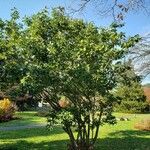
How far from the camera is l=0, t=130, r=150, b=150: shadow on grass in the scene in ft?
68.0

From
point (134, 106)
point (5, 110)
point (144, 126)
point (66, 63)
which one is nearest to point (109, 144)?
point (66, 63)

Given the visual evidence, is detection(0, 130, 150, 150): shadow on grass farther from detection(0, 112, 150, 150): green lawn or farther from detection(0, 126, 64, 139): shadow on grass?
detection(0, 126, 64, 139): shadow on grass

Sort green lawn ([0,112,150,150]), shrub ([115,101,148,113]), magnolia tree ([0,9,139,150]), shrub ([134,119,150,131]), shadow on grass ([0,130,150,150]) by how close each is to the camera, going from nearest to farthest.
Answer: magnolia tree ([0,9,139,150]) < shadow on grass ([0,130,150,150]) < green lawn ([0,112,150,150]) < shrub ([134,119,150,131]) < shrub ([115,101,148,113])

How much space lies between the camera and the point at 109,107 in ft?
60.0

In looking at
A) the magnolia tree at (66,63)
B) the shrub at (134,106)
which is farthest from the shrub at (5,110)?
the magnolia tree at (66,63)

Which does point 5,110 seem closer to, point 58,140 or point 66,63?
point 58,140

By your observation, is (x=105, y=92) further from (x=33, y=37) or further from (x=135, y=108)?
(x=135, y=108)

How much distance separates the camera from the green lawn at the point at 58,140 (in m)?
21.1

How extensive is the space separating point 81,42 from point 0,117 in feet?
72.0

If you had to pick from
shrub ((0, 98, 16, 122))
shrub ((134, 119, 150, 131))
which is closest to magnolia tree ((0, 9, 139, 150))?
shrub ((134, 119, 150, 131))

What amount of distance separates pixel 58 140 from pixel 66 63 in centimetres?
780

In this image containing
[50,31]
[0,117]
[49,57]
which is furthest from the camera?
[0,117]

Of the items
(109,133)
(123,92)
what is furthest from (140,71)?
(123,92)

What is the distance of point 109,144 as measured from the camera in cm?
2184
